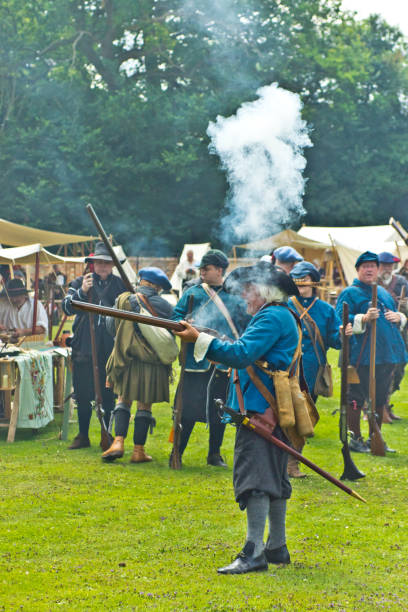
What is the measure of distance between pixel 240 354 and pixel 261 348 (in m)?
0.14

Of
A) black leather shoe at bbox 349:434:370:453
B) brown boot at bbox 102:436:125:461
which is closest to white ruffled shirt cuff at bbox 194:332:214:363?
brown boot at bbox 102:436:125:461

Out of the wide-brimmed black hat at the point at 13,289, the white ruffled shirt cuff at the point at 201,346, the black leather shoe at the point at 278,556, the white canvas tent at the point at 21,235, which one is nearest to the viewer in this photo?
the white ruffled shirt cuff at the point at 201,346

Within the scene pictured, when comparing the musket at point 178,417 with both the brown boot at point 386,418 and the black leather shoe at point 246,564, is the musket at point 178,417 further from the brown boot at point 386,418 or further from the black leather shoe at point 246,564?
the brown boot at point 386,418

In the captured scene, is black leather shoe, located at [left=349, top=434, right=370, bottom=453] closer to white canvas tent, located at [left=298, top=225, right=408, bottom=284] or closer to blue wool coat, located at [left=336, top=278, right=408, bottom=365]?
blue wool coat, located at [left=336, top=278, right=408, bottom=365]

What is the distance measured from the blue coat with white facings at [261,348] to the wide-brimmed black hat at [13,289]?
560 cm

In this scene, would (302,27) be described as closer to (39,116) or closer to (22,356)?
(39,116)

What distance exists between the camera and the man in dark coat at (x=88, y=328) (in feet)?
25.7

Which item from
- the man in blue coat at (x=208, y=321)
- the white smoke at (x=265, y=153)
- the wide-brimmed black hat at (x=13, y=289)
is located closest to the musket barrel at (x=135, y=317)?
the man in blue coat at (x=208, y=321)

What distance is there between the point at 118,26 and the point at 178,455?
90.9ft

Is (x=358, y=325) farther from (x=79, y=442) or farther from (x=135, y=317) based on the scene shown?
(x=135, y=317)

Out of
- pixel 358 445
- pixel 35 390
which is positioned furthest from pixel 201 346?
pixel 35 390

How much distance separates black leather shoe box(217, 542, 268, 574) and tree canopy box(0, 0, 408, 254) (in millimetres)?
23647

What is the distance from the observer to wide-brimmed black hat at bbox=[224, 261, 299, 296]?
15.5 feet

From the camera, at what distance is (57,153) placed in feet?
111
